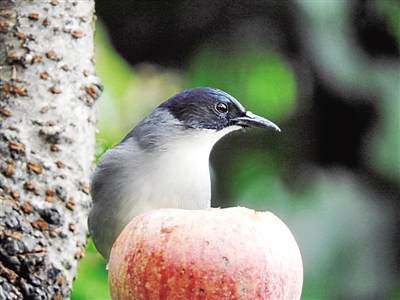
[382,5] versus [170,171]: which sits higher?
[382,5]

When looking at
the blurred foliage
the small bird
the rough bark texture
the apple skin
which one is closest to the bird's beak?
the small bird

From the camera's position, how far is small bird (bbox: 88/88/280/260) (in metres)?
1.29

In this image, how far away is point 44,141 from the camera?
1.35 m

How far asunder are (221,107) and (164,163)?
0.57ft

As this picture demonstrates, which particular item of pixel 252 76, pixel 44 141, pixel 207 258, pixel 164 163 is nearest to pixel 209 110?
pixel 164 163

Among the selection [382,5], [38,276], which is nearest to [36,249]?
[38,276]

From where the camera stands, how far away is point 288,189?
2.09 m

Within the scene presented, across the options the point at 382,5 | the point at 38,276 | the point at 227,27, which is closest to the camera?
the point at 38,276

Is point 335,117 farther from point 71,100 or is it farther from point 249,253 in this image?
point 249,253

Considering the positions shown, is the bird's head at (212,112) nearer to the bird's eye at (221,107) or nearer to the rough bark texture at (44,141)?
the bird's eye at (221,107)

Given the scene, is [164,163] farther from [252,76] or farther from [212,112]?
[252,76]

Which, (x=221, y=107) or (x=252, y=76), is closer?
(x=221, y=107)

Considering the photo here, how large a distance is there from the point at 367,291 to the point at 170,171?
1.12 meters

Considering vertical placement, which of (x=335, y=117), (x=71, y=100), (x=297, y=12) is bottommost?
(x=335, y=117)
